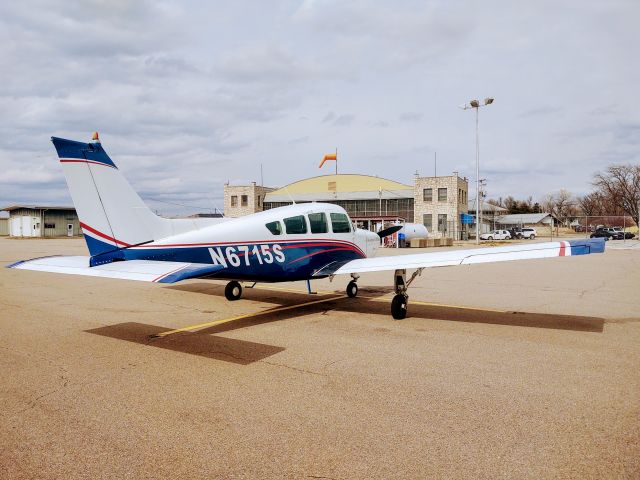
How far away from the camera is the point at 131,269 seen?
289 inches

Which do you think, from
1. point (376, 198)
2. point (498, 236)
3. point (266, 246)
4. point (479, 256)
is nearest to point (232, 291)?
point (266, 246)

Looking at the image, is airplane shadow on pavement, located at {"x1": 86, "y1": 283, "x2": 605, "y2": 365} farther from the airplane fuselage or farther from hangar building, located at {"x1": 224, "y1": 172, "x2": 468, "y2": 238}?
hangar building, located at {"x1": 224, "y1": 172, "x2": 468, "y2": 238}

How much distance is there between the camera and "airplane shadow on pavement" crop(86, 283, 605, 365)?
724 cm

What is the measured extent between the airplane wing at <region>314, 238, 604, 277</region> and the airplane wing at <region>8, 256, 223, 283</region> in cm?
359

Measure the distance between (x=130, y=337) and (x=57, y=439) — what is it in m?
4.05

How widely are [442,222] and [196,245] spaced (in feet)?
175

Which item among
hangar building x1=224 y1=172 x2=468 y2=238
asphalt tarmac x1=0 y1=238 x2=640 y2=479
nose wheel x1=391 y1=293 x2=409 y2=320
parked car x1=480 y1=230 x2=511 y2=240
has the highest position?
hangar building x1=224 y1=172 x2=468 y2=238

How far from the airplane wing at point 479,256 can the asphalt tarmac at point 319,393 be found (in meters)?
1.10

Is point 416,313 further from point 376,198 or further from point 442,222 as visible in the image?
point 376,198

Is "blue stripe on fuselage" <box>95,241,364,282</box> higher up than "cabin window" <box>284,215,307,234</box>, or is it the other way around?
"cabin window" <box>284,215,307,234</box>

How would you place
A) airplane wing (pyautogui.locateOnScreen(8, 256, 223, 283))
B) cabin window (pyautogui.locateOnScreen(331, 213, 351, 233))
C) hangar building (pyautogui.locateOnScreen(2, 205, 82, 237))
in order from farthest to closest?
1. hangar building (pyautogui.locateOnScreen(2, 205, 82, 237))
2. cabin window (pyautogui.locateOnScreen(331, 213, 351, 233))
3. airplane wing (pyautogui.locateOnScreen(8, 256, 223, 283))

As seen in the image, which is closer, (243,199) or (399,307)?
(399,307)

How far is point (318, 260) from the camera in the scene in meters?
10.8

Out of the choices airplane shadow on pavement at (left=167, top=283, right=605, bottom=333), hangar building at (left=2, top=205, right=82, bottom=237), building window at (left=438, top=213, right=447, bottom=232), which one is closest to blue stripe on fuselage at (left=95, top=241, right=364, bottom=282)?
airplane shadow on pavement at (left=167, top=283, right=605, bottom=333)
